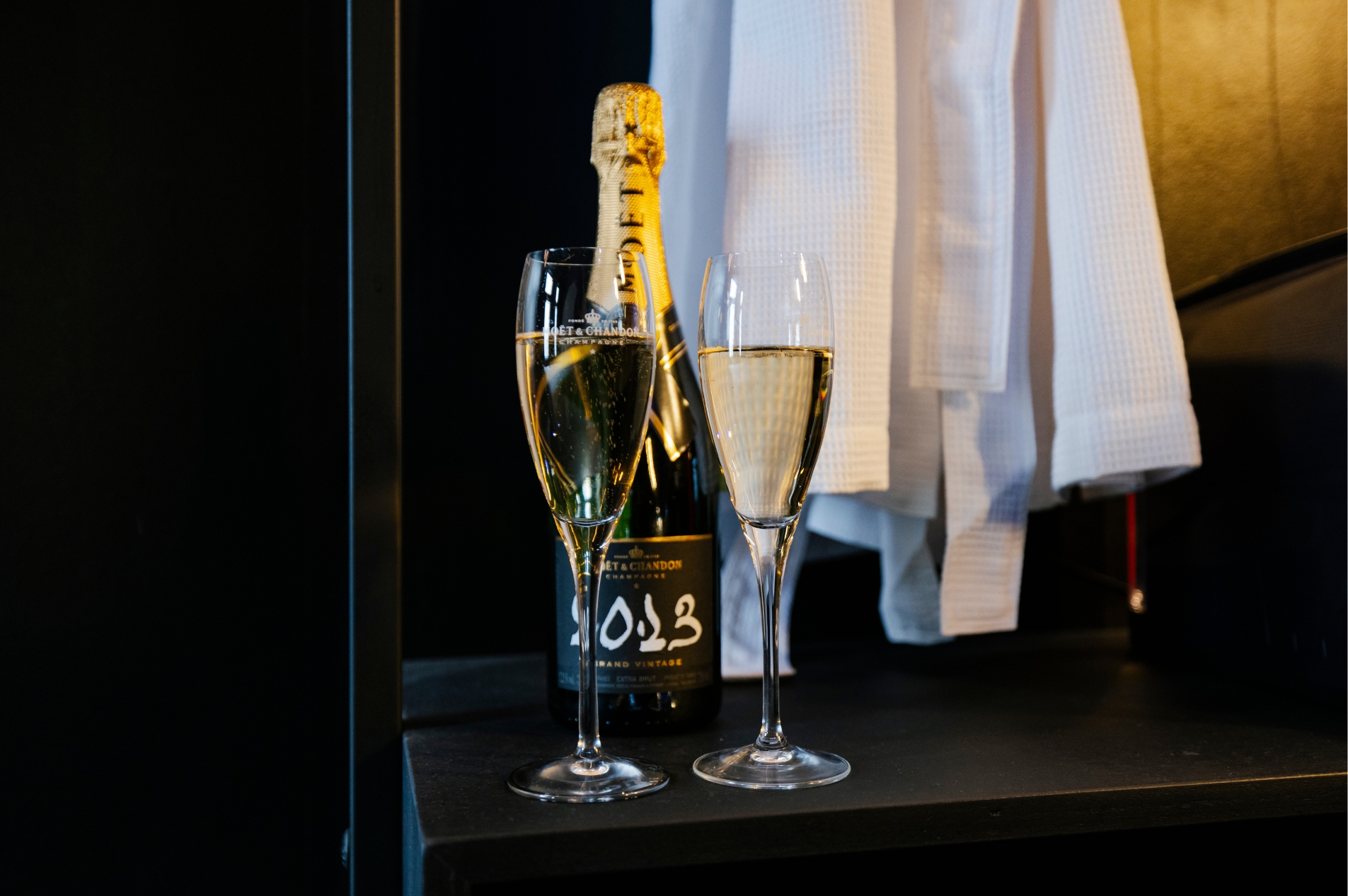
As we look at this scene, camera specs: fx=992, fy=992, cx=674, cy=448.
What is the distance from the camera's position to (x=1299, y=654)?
650 millimetres

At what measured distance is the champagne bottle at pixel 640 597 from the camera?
0.58 m

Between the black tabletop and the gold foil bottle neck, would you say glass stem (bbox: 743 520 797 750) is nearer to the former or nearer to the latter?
the black tabletop

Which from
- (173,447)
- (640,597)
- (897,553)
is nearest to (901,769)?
(640,597)

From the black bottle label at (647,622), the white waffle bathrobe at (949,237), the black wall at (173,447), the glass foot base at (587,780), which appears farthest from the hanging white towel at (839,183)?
the black wall at (173,447)

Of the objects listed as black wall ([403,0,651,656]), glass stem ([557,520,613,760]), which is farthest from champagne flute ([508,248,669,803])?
black wall ([403,0,651,656])

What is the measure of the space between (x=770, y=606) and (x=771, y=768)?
0.08m

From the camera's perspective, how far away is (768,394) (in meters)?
0.50

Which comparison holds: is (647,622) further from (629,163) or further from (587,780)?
(629,163)

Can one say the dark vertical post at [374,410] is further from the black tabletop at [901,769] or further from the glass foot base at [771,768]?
the glass foot base at [771,768]

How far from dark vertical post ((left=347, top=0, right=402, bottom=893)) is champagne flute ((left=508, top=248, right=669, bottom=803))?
4.6 inches

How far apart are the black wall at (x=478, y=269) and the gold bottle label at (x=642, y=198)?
0.23 meters

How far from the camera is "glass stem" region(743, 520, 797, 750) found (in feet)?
1.66

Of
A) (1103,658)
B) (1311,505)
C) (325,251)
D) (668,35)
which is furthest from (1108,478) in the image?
(325,251)

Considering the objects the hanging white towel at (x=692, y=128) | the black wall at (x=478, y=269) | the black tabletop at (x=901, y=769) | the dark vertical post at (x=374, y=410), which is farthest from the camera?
the black wall at (x=478, y=269)
